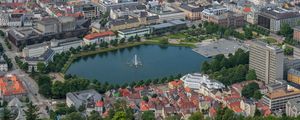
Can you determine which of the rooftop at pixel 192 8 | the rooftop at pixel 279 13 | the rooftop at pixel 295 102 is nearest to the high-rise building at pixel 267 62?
the rooftop at pixel 295 102

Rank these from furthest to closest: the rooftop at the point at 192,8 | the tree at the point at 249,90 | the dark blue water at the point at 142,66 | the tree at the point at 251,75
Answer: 1. the rooftop at the point at 192,8
2. the dark blue water at the point at 142,66
3. the tree at the point at 251,75
4. the tree at the point at 249,90

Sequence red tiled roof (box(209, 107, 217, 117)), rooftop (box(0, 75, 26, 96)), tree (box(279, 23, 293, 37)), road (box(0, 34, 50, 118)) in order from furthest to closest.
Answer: tree (box(279, 23, 293, 37))
rooftop (box(0, 75, 26, 96))
road (box(0, 34, 50, 118))
red tiled roof (box(209, 107, 217, 117))

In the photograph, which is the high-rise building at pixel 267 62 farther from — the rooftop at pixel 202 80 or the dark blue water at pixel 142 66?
the dark blue water at pixel 142 66

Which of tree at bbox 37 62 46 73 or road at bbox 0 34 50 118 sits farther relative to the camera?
tree at bbox 37 62 46 73

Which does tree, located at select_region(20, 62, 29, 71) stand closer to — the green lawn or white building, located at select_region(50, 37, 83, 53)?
white building, located at select_region(50, 37, 83, 53)

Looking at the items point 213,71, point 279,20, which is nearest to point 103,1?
point 279,20

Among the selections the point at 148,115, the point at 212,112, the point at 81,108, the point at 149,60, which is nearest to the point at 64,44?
the point at 149,60

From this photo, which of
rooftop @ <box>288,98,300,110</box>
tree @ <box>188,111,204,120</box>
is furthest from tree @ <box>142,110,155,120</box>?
rooftop @ <box>288,98,300,110</box>
